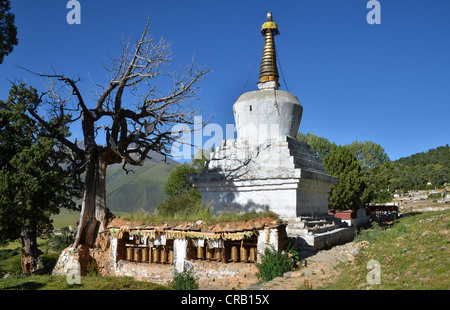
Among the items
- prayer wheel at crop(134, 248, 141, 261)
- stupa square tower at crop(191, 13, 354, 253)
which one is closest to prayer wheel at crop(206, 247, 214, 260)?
prayer wheel at crop(134, 248, 141, 261)

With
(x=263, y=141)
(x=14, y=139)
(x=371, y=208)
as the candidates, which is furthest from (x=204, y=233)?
(x=371, y=208)

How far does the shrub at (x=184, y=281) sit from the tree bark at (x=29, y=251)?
35.6 feet

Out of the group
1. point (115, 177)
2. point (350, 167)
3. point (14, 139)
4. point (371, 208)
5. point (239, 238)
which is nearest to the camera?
point (239, 238)

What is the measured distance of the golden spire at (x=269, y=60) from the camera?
55.7 feet

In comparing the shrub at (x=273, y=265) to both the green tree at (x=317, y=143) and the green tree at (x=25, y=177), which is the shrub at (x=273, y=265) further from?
the green tree at (x=317, y=143)

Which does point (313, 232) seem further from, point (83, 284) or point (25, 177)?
point (25, 177)

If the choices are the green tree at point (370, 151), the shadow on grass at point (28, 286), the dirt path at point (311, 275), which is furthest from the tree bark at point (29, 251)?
the green tree at point (370, 151)

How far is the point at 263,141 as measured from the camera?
15.1 m

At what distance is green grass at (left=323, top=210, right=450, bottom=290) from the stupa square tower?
330cm

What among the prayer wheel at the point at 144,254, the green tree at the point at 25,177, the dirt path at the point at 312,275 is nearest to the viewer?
the dirt path at the point at 312,275

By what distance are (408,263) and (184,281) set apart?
19.7 feet

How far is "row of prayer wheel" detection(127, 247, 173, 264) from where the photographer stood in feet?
38.6
